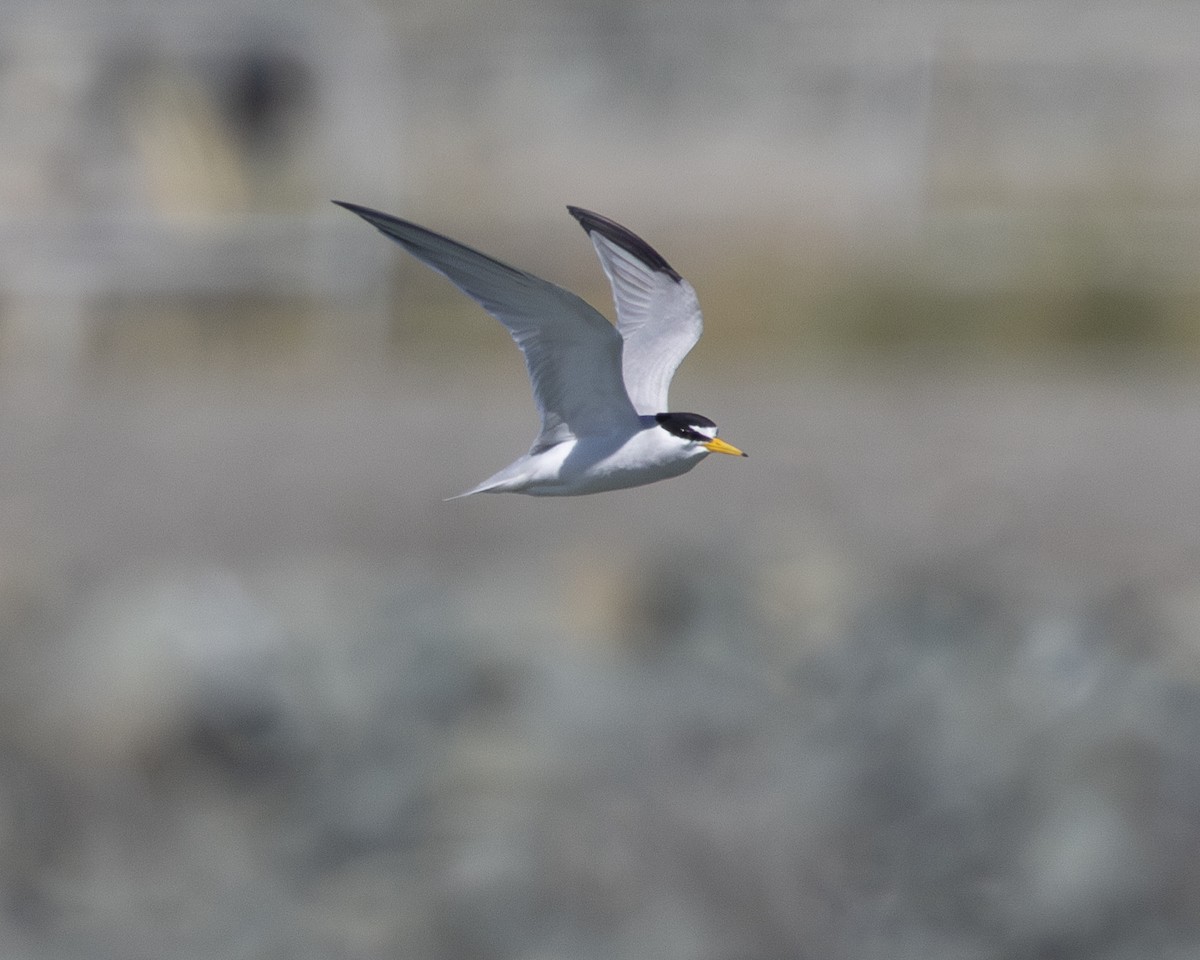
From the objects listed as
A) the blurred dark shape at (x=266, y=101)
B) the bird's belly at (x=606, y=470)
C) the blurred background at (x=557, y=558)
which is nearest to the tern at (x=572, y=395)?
the bird's belly at (x=606, y=470)

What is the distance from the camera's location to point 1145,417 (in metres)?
7.12

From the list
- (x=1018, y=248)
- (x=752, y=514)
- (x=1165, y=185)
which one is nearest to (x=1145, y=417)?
(x=1018, y=248)

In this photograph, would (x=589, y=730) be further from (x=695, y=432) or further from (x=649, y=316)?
(x=695, y=432)

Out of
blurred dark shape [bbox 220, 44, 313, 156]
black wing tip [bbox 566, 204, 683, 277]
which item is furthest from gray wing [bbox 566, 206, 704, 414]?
blurred dark shape [bbox 220, 44, 313, 156]

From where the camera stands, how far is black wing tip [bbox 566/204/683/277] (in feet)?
7.35

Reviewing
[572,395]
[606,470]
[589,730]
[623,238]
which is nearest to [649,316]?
[623,238]

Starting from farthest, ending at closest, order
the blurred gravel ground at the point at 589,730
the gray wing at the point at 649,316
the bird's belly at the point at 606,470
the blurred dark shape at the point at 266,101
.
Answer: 1. the blurred dark shape at the point at 266,101
2. the blurred gravel ground at the point at 589,730
3. the gray wing at the point at 649,316
4. the bird's belly at the point at 606,470

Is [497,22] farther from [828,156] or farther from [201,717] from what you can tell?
[201,717]

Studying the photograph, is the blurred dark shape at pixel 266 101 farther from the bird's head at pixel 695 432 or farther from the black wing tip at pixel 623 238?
the bird's head at pixel 695 432

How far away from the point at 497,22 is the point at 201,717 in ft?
17.3

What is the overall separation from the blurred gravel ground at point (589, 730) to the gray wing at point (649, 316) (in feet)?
10.3

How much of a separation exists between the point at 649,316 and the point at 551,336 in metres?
0.34

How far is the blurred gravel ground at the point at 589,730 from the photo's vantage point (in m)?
5.41

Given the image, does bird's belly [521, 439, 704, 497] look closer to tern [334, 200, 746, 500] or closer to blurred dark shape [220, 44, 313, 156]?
tern [334, 200, 746, 500]
